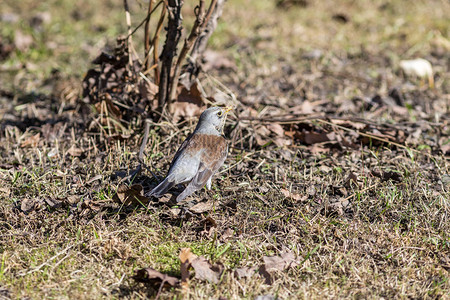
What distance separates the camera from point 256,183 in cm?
476

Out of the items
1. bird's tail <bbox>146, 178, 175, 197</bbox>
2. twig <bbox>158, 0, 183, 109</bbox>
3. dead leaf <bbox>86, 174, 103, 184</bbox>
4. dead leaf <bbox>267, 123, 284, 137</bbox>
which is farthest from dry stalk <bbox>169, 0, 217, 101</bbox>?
bird's tail <bbox>146, 178, 175, 197</bbox>

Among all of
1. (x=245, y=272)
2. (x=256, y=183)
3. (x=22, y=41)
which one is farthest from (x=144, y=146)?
(x=22, y=41)

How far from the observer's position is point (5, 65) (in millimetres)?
7766

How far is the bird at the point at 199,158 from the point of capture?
Result: 14.0 feet

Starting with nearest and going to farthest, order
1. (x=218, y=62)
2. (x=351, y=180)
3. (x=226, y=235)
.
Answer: (x=226, y=235) < (x=351, y=180) < (x=218, y=62)

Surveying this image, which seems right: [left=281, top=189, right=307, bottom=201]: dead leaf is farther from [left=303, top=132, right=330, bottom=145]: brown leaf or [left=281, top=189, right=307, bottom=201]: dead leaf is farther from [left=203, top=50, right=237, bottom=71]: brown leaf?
[left=203, top=50, right=237, bottom=71]: brown leaf

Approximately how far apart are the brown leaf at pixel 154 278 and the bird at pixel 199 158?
773 mm

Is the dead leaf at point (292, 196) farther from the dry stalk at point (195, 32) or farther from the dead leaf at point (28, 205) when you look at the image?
the dead leaf at point (28, 205)

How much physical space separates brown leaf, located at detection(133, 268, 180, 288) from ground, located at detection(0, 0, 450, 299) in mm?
55

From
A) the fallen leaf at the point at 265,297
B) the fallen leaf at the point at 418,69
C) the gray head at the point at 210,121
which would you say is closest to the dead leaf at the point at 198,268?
the fallen leaf at the point at 265,297

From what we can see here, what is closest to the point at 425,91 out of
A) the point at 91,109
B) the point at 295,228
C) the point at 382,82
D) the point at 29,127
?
the point at 382,82

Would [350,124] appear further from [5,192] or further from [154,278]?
[5,192]

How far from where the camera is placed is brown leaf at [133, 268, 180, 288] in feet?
11.3

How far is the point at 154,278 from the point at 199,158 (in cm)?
134
